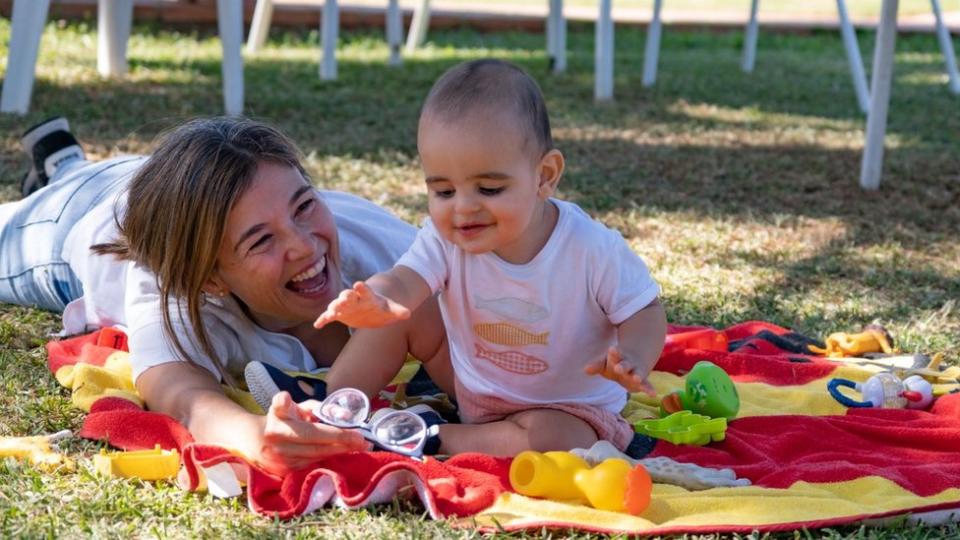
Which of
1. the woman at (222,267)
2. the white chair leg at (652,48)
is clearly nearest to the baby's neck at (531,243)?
the woman at (222,267)

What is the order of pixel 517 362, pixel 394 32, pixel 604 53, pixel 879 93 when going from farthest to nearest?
pixel 394 32
pixel 604 53
pixel 879 93
pixel 517 362

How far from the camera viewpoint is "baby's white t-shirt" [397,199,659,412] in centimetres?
225

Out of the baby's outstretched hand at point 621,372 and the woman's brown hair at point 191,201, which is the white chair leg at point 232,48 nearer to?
the woman's brown hair at point 191,201

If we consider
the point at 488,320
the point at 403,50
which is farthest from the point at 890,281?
the point at 403,50

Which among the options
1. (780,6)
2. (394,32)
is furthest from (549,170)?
(780,6)

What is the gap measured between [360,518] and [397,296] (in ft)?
1.38

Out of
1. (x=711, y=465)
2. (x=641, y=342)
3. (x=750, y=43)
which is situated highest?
(x=750, y=43)

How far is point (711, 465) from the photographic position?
2244 mm

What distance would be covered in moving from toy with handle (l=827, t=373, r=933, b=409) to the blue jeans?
174 cm

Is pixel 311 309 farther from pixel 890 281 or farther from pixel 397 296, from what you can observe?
pixel 890 281

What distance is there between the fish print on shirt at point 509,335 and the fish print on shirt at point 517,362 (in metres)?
0.02

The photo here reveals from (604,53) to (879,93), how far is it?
2.28m

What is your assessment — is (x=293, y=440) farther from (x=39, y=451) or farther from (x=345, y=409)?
(x=39, y=451)

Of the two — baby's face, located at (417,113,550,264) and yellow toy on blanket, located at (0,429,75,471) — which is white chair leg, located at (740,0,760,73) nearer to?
baby's face, located at (417,113,550,264)
